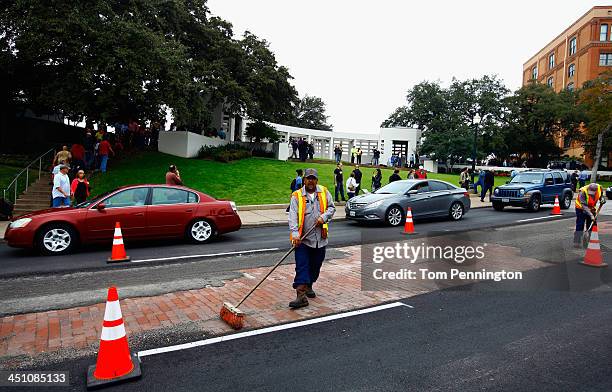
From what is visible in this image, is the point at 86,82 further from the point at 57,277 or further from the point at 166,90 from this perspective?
the point at 57,277

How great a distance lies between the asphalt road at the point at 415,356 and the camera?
3549 mm

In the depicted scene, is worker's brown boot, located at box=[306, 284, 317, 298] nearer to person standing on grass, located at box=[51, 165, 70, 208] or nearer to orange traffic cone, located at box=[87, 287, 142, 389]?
orange traffic cone, located at box=[87, 287, 142, 389]

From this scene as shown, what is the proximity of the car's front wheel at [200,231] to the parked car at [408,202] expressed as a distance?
503cm

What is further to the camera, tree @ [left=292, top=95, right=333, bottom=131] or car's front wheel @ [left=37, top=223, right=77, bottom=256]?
tree @ [left=292, top=95, right=333, bottom=131]

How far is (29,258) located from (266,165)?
55.0 ft

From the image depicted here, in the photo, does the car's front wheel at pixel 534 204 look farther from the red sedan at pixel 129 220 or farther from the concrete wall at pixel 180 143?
the concrete wall at pixel 180 143

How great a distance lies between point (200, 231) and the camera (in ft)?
32.5

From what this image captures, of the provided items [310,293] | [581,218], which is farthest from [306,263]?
[581,218]

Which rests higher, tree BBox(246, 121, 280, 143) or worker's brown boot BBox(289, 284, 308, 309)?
tree BBox(246, 121, 280, 143)

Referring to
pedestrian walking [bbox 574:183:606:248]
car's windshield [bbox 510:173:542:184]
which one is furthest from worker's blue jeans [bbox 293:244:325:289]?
car's windshield [bbox 510:173:542:184]

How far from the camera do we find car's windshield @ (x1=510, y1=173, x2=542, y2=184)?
1785cm

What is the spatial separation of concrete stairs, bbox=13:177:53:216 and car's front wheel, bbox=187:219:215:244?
305 inches

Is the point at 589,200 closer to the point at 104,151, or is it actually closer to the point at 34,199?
the point at 34,199

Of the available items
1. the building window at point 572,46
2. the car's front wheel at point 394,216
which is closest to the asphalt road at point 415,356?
the car's front wheel at point 394,216
